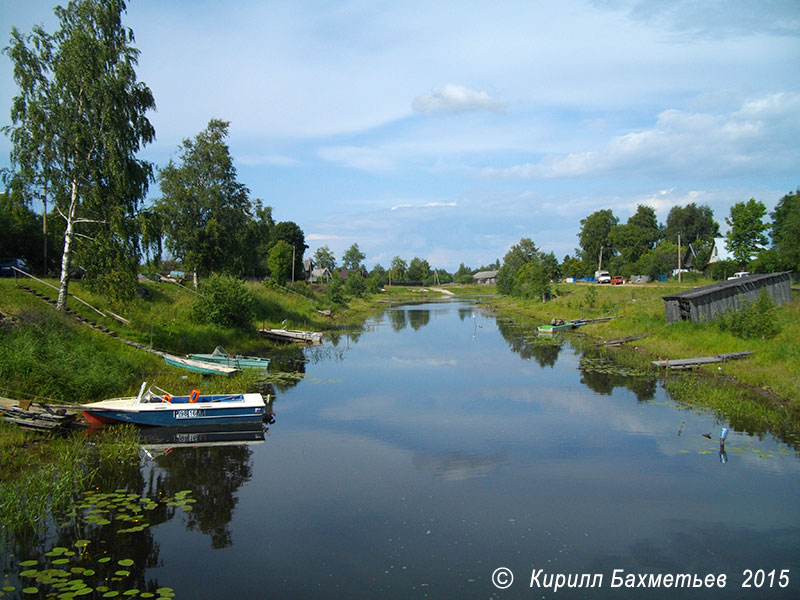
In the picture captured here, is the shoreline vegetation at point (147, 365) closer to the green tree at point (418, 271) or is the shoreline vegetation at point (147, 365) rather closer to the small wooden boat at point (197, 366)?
the small wooden boat at point (197, 366)

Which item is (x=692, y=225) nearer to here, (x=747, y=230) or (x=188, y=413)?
(x=747, y=230)

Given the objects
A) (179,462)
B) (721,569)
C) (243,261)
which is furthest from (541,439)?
(243,261)

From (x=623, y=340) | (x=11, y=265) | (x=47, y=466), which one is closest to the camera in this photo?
(x=47, y=466)

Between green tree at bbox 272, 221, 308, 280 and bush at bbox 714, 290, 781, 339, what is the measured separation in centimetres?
7156

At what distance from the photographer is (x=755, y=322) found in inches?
1184

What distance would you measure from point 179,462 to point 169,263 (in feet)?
156

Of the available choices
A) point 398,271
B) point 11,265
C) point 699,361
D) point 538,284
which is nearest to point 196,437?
point 11,265

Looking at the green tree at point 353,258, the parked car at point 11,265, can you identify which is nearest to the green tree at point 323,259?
the green tree at point 353,258

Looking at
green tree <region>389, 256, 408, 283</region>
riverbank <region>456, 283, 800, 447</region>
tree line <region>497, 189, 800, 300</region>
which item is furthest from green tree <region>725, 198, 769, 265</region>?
green tree <region>389, 256, 408, 283</region>

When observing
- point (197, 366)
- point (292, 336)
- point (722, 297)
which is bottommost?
point (197, 366)

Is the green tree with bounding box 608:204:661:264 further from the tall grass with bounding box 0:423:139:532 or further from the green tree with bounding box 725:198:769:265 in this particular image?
the tall grass with bounding box 0:423:139:532

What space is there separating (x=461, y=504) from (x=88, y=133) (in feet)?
74.6

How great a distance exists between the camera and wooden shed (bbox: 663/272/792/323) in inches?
1374

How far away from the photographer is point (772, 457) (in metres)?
15.6
